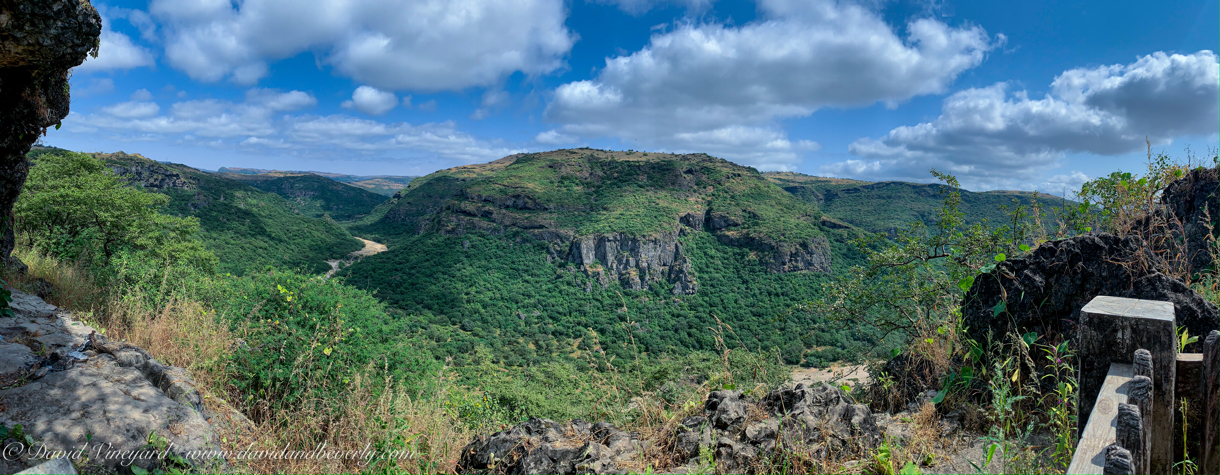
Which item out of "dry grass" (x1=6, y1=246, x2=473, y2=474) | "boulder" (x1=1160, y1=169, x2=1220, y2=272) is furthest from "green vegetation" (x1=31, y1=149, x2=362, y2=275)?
"boulder" (x1=1160, y1=169, x2=1220, y2=272)

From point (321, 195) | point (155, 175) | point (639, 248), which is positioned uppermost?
point (321, 195)

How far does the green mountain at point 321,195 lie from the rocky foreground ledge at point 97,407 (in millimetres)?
156640

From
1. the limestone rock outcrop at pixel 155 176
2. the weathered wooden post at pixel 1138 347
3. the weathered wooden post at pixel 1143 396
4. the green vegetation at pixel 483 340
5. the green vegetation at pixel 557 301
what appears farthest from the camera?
the limestone rock outcrop at pixel 155 176

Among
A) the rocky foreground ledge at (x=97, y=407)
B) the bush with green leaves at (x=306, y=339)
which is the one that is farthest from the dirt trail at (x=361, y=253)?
the rocky foreground ledge at (x=97, y=407)

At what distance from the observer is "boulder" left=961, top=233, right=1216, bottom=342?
3.25m

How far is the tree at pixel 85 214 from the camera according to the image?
1178 centimetres

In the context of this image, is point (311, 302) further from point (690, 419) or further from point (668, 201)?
point (668, 201)

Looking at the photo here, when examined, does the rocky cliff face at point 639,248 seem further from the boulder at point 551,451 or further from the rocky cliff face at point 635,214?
the boulder at point 551,451

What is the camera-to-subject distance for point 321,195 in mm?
164250

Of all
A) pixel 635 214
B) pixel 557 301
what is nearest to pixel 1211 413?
pixel 557 301

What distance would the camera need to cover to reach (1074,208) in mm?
4812

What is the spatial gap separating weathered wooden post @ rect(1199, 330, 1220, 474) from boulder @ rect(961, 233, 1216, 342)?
135 centimetres

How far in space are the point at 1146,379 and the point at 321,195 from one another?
643ft

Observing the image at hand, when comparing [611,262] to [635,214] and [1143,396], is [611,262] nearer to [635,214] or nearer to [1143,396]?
[635,214]
